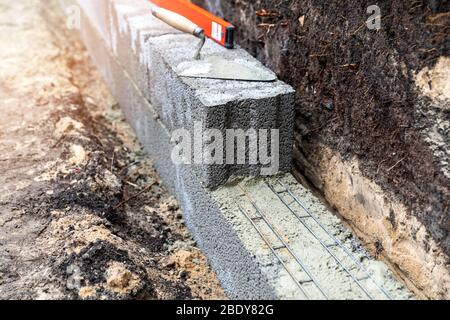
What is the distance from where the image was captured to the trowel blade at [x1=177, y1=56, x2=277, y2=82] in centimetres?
326

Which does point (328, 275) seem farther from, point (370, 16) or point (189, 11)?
point (189, 11)

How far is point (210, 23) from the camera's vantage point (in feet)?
12.7

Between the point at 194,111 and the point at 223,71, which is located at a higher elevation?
the point at 223,71

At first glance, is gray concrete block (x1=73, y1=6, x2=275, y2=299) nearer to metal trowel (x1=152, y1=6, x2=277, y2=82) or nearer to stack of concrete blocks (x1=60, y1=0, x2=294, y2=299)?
stack of concrete blocks (x1=60, y1=0, x2=294, y2=299)

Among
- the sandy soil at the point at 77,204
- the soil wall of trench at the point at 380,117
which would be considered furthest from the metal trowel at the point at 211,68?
the sandy soil at the point at 77,204

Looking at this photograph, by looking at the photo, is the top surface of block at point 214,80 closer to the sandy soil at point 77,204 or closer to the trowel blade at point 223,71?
the trowel blade at point 223,71

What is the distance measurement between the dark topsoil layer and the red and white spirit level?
27 centimetres

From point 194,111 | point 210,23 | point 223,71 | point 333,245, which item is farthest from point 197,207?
point 210,23

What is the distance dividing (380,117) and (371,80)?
20 centimetres

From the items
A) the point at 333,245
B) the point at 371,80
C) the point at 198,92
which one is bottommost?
the point at 333,245

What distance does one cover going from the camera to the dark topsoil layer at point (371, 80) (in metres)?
2.48

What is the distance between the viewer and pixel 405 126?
8.68 ft

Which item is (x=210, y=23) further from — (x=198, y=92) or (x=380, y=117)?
(x=380, y=117)

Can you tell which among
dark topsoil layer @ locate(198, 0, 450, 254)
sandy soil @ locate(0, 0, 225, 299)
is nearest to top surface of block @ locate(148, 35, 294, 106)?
dark topsoil layer @ locate(198, 0, 450, 254)
